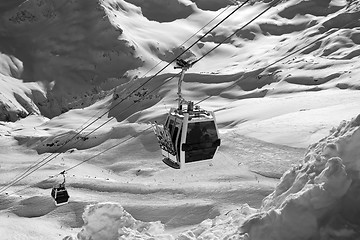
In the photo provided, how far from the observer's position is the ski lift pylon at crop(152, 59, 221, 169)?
44.5 ft

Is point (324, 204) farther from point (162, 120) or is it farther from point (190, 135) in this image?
point (162, 120)

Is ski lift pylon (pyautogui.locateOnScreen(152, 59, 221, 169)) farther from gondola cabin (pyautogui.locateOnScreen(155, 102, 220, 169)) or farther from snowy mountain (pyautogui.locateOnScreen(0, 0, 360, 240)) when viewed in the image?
snowy mountain (pyautogui.locateOnScreen(0, 0, 360, 240))

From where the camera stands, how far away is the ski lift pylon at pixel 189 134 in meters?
13.6

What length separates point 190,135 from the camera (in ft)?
44.7

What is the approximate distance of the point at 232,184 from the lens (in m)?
25.8

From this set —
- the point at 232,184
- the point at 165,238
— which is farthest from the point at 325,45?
the point at 165,238

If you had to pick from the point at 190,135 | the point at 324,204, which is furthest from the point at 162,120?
the point at 324,204

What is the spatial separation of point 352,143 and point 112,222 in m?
7.96

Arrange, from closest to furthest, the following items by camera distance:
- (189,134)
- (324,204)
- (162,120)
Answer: (324,204)
(189,134)
(162,120)

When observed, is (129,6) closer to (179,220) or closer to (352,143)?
(179,220)

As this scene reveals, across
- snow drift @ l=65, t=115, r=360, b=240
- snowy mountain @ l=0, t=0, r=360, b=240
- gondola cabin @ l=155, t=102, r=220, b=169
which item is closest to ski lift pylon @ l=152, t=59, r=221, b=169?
gondola cabin @ l=155, t=102, r=220, b=169

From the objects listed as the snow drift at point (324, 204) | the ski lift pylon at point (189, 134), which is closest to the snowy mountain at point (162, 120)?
the snow drift at point (324, 204)

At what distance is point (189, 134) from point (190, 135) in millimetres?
55

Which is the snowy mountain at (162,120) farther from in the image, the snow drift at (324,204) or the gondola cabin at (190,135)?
the gondola cabin at (190,135)
